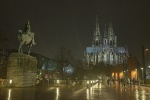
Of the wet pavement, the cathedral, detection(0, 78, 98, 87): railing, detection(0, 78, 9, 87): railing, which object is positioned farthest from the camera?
the cathedral

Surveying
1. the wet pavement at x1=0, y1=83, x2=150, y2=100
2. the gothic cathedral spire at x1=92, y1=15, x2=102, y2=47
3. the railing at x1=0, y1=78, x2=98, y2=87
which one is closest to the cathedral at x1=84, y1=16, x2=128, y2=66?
the gothic cathedral spire at x1=92, y1=15, x2=102, y2=47

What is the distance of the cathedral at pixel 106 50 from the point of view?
182 meters

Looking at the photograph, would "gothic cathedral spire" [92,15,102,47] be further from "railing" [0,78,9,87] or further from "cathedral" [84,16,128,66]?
"railing" [0,78,9,87]

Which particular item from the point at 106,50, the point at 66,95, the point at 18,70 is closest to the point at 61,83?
the point at 18,70

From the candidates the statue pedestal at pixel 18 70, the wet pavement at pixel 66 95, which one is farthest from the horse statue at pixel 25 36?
the wet pavement at pixel 66 95

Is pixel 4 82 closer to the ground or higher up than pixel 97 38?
closer to the ground

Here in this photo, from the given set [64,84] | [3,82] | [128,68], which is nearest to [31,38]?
[3,82]

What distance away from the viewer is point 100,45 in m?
196

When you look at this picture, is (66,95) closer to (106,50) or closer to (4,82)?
(4,82)

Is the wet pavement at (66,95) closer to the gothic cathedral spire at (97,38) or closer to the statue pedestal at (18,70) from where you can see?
the statue pedestal at (18,70)

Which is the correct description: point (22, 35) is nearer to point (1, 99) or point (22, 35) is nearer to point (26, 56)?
point (26, 56)

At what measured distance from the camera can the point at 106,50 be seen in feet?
614

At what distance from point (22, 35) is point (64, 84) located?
13811 millimetres

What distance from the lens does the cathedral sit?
181750 millimetres
